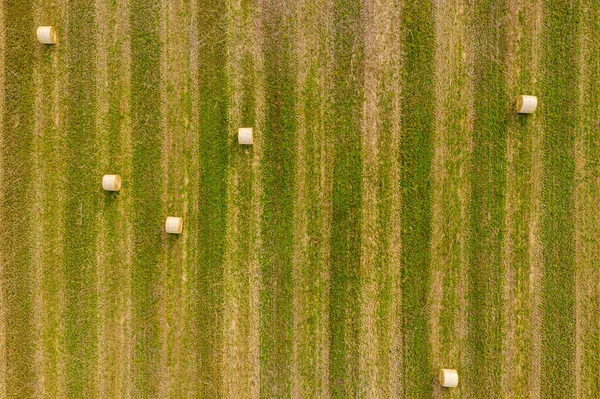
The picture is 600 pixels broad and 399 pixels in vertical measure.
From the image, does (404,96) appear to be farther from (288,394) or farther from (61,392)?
(61,392)

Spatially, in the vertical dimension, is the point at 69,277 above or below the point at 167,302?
above

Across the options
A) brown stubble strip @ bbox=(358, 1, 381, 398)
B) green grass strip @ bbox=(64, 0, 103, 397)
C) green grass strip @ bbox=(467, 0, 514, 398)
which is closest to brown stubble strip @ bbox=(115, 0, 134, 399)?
green grass strip @ bbox=(64, 0, 103, 397)

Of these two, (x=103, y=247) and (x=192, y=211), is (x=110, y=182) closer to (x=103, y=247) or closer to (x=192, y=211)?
(x=103, y=247)

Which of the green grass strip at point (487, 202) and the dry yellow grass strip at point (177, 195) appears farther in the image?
the dry yellow grass strip at point (177, 195)

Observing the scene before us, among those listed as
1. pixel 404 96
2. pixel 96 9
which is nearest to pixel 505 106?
pixel 404 96

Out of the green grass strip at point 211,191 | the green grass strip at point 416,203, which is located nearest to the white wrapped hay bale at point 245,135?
the green grass strip at point 211,191

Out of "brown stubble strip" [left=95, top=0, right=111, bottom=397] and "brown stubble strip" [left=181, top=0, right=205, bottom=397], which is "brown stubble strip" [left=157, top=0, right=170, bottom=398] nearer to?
"brown stubble strip" [left=181, top=0, right=205, bottom=397]

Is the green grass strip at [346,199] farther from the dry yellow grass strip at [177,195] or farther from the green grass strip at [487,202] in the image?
the dry yellow grass strip at [177,195]
